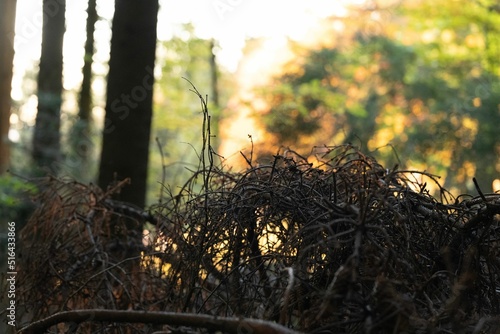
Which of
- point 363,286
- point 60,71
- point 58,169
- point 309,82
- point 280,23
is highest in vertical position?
point 280,23

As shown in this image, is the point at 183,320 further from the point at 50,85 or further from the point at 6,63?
the point at 6,63

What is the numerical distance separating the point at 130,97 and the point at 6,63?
788cm

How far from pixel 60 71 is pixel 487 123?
9652 millimetres

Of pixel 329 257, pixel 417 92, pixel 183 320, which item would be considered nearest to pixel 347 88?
pixel 417 92

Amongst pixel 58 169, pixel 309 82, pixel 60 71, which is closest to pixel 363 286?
pixel 58 169

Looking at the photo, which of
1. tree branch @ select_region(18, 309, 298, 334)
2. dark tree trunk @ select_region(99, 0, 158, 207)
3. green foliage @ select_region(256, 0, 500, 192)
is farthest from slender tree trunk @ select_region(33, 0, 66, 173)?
tree branch @ select_region(18, 309, 298, 334)

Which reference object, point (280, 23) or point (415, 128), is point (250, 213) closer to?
point (415, 128)

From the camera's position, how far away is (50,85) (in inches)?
460

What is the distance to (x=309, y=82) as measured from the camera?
19562 mm

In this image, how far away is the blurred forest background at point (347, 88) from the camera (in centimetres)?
1476

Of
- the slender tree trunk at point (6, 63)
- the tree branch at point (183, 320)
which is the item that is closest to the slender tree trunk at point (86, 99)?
the slender tree trunk at point (6, 63)

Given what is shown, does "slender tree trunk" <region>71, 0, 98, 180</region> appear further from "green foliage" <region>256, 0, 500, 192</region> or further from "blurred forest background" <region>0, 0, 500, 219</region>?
"green foliage" <region>256, 0, 500, 192</region>

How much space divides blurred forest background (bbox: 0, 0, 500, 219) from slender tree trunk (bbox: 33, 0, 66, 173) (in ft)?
0.27

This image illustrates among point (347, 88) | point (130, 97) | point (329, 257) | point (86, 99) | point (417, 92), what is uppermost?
point (347, 88)
